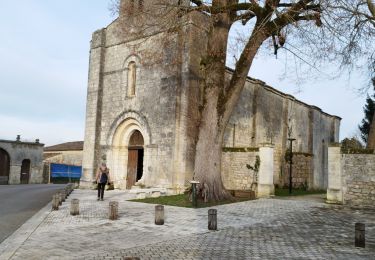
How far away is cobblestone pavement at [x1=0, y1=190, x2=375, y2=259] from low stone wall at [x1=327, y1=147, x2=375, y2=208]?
4.93ft

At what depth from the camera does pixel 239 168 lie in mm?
18719

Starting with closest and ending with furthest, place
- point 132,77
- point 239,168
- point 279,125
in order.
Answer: point 239,168 < point 132,77 < point 279,125

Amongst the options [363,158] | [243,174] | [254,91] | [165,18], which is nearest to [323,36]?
[363,158]

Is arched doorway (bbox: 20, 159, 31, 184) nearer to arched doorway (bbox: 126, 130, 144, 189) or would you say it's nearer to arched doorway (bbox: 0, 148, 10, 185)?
arched doorway (bbox: 0, 148, 10, 185)

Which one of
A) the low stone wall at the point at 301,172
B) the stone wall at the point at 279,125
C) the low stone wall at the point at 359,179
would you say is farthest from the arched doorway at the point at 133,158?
the low stone wall at the point at 359,179

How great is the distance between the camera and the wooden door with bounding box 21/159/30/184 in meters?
37.1

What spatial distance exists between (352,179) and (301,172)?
31.5ft

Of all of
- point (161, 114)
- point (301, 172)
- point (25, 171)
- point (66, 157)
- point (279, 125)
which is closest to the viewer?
point (161, 114)

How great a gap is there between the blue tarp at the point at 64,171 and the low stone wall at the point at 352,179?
31169mm

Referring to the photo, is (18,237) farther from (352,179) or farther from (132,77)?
(132,77)

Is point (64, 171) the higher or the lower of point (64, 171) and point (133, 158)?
the lower

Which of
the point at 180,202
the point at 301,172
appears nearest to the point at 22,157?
the point at 301,172

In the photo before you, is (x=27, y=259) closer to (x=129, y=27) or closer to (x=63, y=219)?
(x=63, y=219)

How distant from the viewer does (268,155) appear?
17.7m
